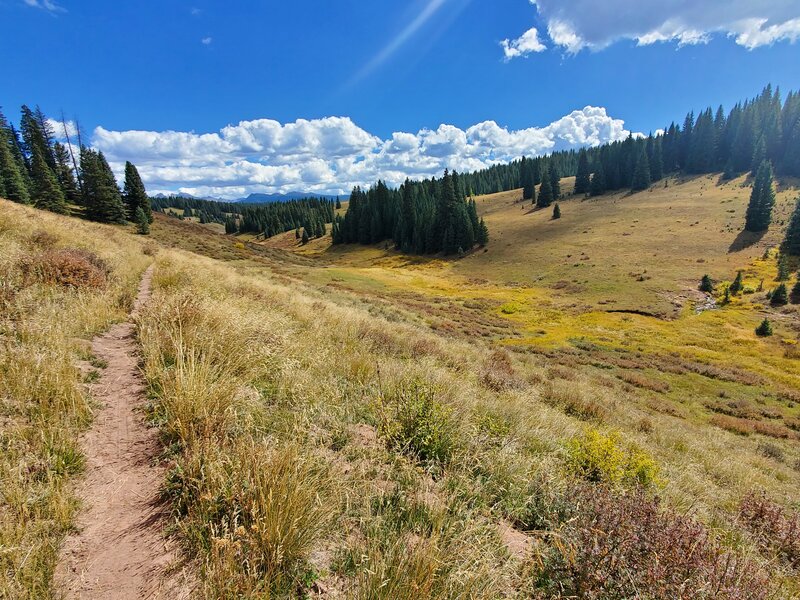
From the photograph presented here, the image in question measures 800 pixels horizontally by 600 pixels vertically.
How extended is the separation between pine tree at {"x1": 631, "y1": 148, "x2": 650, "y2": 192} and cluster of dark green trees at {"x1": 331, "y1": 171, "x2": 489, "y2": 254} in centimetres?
4948

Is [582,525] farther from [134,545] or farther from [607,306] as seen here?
[607,306]

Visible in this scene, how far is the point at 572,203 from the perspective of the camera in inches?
3935

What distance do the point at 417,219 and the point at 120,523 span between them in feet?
294

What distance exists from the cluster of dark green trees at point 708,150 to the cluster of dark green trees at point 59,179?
103 meters

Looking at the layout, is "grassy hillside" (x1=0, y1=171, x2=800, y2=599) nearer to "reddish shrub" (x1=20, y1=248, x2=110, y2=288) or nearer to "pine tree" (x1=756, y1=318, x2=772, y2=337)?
"reddish shrub" (x1=20, y1=248, x2=110, y2=288)

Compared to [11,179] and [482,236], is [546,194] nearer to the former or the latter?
[482,236]

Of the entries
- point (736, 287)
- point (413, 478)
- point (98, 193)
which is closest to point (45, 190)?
point (98, 193)

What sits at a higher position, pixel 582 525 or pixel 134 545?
pixel 134 545

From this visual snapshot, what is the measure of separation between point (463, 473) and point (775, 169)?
133921mm

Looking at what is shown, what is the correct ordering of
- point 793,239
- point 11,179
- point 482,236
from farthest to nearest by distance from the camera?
point 482,236 → point 793,239 → point 11,179

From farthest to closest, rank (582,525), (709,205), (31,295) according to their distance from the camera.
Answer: (709,205)
(31,295)
(582,525)

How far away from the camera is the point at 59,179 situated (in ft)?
205

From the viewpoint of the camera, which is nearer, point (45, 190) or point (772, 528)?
point (772, 528)

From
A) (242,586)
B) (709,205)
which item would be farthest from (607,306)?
(709,205)
